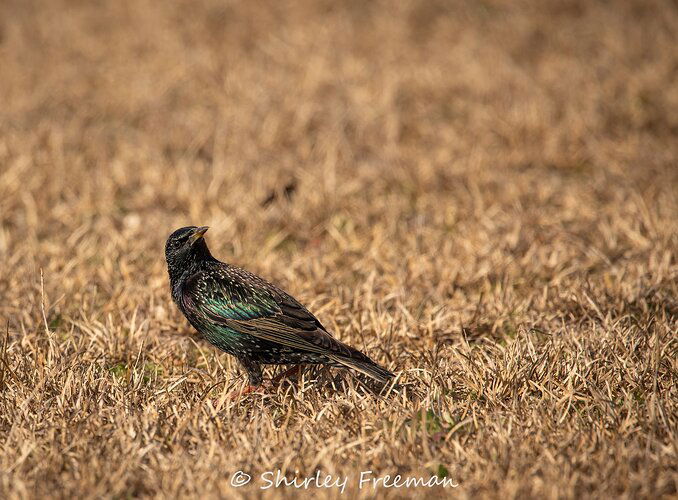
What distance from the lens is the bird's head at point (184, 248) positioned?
15.4ft

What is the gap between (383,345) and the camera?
5.05 meters

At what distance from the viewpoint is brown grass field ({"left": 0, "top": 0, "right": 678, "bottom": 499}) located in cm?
374

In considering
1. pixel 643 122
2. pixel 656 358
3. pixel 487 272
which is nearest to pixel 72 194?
pixel 487 272

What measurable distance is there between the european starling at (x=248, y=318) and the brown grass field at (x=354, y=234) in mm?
197

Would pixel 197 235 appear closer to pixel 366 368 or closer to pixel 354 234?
pixel 366 368

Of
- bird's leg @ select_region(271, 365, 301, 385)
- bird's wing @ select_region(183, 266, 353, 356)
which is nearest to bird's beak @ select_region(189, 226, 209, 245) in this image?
bird's wing @ select_region(183, 266, 353, 356)

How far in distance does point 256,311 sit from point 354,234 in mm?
2481
